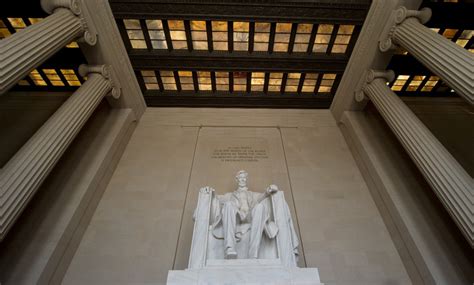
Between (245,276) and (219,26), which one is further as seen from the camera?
(219,26)

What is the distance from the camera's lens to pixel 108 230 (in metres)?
7.85

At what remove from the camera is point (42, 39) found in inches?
248

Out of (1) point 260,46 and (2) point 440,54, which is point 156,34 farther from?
(2) point 440,54

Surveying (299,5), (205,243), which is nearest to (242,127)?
(299,5)

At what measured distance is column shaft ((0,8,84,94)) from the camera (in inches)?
208

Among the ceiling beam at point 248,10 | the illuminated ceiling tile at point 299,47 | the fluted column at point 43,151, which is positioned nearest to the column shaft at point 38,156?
the fluted column at point 43,151

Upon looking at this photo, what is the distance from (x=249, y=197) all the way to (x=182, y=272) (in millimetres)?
2486

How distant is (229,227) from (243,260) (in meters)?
0.73

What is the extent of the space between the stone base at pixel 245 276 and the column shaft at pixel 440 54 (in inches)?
187

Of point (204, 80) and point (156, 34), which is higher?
point (204, 80)

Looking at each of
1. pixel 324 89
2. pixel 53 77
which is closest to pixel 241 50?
pixel 324 89

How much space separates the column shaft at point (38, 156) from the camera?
5.00 m

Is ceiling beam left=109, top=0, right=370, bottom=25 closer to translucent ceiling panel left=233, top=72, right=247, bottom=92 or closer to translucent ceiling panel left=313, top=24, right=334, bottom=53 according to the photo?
translucent ceiling panel left=313, top=24, right=334, bottom=53

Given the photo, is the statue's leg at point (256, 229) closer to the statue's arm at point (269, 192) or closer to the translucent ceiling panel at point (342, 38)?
the statue's arm at point (269, 192)
